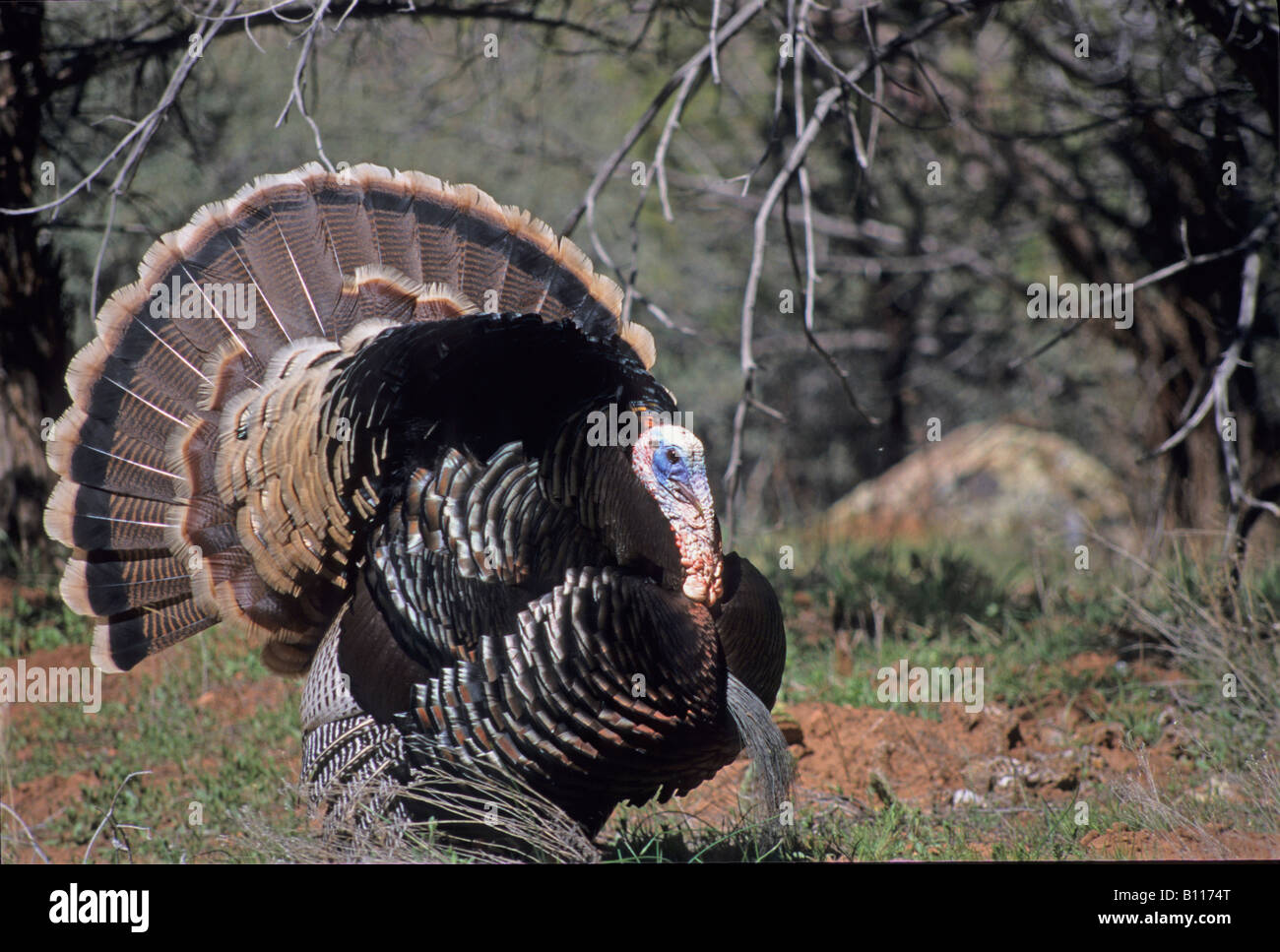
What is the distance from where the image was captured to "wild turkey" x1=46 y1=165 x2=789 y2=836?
3.23m

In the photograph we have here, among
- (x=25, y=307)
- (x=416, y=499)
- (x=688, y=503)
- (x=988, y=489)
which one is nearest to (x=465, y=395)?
(x=416, y=499)

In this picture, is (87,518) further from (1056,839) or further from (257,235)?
(1056,839)

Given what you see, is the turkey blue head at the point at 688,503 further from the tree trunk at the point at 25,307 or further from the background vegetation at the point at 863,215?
the tree trunk at the point at 25,307

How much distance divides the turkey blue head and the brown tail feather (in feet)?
2.58

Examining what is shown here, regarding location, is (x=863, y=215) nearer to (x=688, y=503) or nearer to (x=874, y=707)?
(x=874, y=707)

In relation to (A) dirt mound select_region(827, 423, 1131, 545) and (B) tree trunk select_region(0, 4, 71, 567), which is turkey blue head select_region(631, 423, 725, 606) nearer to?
(B) tree trunk select_region(0, 4, 71, 567)

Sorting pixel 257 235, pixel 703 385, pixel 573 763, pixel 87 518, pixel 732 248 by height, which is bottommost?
pixel 573 763

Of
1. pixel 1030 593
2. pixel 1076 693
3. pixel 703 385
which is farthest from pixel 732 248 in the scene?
pixel 1076 693

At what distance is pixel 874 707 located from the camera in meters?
4.62

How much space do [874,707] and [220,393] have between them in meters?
2.67

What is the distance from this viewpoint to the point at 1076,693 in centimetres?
460

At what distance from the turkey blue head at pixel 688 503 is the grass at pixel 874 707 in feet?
2.54

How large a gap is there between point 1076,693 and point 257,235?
3.44 metres

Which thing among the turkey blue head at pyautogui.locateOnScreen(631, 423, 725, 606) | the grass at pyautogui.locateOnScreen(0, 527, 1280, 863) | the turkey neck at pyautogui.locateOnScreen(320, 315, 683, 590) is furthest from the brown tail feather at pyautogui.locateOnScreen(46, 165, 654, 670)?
the turkey blue head at pyautogui.locateOnScreen(631, 423, 725, 606)
